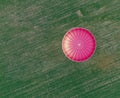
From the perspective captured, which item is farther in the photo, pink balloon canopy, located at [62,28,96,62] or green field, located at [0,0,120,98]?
green field, located at [0,0,120,98]

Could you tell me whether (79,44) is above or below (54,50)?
below

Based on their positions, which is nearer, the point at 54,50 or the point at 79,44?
the point at 79,44

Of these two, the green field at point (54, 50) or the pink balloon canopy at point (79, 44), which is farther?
the green field at point (54, 50)

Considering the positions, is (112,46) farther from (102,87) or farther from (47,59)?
(47,59)
